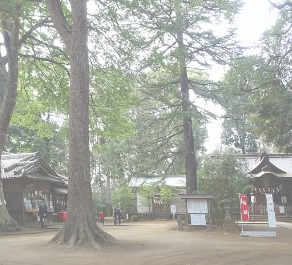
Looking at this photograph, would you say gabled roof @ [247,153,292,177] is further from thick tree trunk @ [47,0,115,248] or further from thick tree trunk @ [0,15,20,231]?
thick tree trunk @ [0,15,20,231]

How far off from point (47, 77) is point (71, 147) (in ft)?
31.7

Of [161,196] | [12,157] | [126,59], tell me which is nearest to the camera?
[126,59]

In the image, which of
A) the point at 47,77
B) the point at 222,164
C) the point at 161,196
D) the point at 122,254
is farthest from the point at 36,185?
the point at 122,254

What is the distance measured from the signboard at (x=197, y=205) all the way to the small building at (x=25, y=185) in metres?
10.4

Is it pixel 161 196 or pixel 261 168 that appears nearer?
pixel 261 168

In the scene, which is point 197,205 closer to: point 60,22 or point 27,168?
point 60,22

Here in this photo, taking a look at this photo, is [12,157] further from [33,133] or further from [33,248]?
[33,248]

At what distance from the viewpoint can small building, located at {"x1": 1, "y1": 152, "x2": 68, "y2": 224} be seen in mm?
18969

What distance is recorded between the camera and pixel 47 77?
17875 mm

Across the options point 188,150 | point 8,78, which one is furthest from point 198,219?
point 8,78

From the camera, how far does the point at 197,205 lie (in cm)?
1530

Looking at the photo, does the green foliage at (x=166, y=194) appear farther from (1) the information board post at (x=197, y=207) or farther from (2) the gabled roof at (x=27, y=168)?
(1) the information board post at (x=197, y=207)

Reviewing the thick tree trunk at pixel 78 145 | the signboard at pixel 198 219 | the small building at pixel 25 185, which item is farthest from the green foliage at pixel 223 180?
the small building at pixel 25 185

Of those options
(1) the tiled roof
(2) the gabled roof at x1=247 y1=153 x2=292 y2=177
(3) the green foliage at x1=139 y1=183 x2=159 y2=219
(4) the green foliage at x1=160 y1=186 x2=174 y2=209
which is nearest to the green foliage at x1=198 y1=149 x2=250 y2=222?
(2) the gabled roof at x1=247 y1=153 x2=292 y2=177
